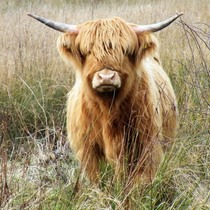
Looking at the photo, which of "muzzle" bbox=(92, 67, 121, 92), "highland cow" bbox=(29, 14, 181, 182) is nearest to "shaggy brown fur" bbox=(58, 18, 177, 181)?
"highland cow" bbox=(29, 14, 181, 182)

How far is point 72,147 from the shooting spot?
434 cm

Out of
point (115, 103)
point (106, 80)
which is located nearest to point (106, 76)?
point (106, 80)

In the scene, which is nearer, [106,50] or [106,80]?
[106,80]

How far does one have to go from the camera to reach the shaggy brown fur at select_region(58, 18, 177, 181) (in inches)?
157

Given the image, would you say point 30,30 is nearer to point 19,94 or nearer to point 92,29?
point 19,94

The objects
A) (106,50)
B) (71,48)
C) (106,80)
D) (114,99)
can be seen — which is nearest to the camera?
(106,80)

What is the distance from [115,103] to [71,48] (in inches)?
18.2

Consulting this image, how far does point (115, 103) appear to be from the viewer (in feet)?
13.4

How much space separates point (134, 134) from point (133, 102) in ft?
0.67

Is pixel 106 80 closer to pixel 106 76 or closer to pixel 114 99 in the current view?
pixel 106 76

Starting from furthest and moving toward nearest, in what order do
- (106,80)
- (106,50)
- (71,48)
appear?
(71,48), (106,50), (106,80)

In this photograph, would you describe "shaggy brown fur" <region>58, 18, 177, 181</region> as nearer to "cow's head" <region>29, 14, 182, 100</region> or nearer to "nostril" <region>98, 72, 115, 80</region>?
"cow's head" <region>29, 14, 182, 100</region>

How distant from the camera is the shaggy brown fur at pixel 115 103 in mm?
3990

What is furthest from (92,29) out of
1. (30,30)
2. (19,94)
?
(30,30)
